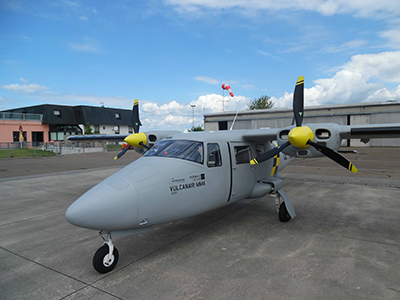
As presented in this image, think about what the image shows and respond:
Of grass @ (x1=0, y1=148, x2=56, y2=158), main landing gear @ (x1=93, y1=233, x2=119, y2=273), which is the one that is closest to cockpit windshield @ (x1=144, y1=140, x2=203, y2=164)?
main landing gear @ (x1=93, y1=233, x2=119, y2=273)

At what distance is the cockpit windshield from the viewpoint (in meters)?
5.77

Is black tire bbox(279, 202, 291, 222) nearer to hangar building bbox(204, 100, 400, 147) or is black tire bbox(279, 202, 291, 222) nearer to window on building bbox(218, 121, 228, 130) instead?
hangar building bbox(204, 100, 400, 147)

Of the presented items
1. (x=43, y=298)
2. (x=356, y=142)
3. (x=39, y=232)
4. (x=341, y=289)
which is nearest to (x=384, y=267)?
(x=341, y=289)

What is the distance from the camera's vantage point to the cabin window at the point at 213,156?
241 inches

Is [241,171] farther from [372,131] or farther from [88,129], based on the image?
[88,129]

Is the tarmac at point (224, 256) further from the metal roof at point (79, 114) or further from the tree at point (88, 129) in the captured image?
the metal roof at point (79, 114)

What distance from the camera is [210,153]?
6234 millimetres

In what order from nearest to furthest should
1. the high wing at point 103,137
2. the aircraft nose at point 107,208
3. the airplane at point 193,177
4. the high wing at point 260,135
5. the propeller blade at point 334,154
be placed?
1. the aircraft nose at point 107,208
2. the airplane at point 193,177
3. the propeller blade at point 334,154
4. the high wing at point 260,135
5. the high wing at point 103,137

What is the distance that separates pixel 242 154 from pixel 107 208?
4.13 metres

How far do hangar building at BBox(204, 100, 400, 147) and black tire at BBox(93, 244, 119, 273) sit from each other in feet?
107

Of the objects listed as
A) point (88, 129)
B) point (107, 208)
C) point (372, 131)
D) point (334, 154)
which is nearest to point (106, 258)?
point (107, 208)

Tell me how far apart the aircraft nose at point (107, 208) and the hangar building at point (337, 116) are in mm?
32450

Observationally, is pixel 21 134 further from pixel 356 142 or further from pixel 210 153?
pixel 356 142

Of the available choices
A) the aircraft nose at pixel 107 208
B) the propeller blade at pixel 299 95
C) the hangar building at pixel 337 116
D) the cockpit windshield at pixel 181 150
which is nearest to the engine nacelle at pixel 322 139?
the propeller blade at pixel 299 95
